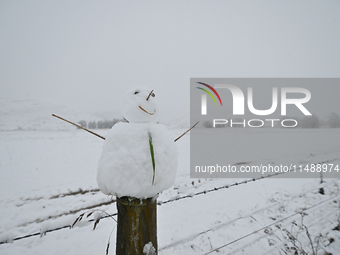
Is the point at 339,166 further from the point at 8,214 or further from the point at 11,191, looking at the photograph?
the point at 11,191

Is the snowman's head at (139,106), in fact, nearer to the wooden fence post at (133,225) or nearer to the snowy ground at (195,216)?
the wooden fence post at (133,225)

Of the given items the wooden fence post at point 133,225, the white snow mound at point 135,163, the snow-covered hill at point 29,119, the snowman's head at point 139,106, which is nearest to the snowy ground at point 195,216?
the wooden fence post at point 133,225

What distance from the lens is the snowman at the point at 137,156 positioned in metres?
1.00

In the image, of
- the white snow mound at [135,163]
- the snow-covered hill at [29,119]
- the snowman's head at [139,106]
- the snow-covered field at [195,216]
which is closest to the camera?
the white snow mound at [135,163]

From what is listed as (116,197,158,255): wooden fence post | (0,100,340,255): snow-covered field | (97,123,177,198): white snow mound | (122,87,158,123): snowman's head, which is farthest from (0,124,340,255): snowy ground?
(122,87,158,123): snowman's head

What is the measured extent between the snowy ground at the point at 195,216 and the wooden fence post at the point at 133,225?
568mm

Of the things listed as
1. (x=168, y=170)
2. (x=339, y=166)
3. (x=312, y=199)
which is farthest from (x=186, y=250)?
(x=339, y=166)

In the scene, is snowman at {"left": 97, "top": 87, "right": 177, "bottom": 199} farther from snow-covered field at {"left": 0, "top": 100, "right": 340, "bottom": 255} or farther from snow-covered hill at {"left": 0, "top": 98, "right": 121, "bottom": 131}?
snow-covered hill at {"left": 0, "top": 98, "right": 121, "bottom": 131}

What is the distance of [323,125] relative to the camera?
4488 cm

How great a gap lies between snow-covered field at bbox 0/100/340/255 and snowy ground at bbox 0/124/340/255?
0.01 metres

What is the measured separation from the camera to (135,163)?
3.38 ft

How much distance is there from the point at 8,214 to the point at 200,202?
4.52 meters

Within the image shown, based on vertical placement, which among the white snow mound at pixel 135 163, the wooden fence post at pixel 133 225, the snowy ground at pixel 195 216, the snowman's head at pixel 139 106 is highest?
the snowman's head at pixel 139 106

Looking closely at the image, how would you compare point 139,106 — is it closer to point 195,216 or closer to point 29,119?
point 195,216
